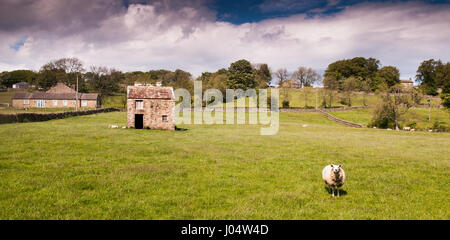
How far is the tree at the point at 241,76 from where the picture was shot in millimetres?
106188

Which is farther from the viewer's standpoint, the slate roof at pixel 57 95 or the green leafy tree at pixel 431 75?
the green leafy tree at pixel 431 75

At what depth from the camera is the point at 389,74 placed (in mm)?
119812

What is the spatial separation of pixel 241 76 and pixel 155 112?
80311 millimetres

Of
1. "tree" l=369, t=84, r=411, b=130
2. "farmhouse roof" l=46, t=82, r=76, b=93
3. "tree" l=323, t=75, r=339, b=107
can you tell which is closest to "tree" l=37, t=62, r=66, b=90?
"farmhouse roof" l=46, t=82, r=76, b=93

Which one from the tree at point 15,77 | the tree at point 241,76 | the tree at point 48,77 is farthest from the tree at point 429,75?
the tree at point 15,77

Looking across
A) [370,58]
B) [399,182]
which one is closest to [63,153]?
[399,182]

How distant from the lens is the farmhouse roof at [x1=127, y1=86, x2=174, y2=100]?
3328 centimetres

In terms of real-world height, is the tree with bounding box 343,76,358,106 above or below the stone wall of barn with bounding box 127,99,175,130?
above

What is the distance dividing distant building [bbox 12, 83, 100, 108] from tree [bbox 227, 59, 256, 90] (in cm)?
5495

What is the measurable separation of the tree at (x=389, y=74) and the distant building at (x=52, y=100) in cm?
13130

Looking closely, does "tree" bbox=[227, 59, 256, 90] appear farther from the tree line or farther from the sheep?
the sheep

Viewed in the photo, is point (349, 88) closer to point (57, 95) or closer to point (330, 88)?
point (330, 88)

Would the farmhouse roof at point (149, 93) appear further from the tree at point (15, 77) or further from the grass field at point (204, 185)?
the tree at point (15, 77)

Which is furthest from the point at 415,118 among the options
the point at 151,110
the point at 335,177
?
the point at 335,177
